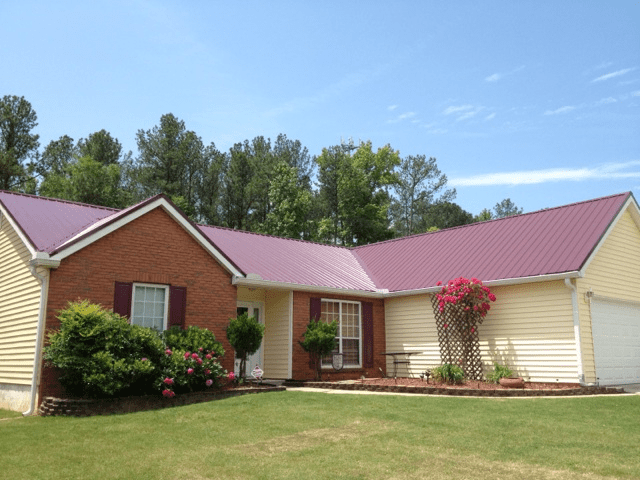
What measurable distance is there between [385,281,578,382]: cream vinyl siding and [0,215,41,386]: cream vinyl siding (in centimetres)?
1089

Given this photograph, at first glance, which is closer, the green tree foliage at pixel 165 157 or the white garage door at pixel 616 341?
the white garage door at pixel 616 341

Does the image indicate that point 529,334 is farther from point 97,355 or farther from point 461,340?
point 97,355

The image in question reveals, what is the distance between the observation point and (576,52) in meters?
14.4

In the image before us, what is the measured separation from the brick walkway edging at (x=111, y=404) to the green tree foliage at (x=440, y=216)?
146 feet

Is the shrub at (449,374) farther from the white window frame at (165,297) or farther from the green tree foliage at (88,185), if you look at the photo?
the green tree foliage at (88,185)

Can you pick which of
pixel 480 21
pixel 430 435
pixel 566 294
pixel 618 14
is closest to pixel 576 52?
pixel 618 14

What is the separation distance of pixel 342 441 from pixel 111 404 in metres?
5.44

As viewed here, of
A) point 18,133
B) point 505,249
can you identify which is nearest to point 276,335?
point 505,249

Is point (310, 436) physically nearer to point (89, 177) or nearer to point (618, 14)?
point (618, 14)

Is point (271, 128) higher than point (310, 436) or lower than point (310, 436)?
higher

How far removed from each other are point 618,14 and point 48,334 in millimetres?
14775

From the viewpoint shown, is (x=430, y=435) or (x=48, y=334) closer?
(x=430, y=435)

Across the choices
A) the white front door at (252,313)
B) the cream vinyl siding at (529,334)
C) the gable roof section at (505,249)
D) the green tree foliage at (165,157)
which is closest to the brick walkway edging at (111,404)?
Result: the white front door at (252,313)

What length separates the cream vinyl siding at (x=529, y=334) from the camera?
15.0 metres
